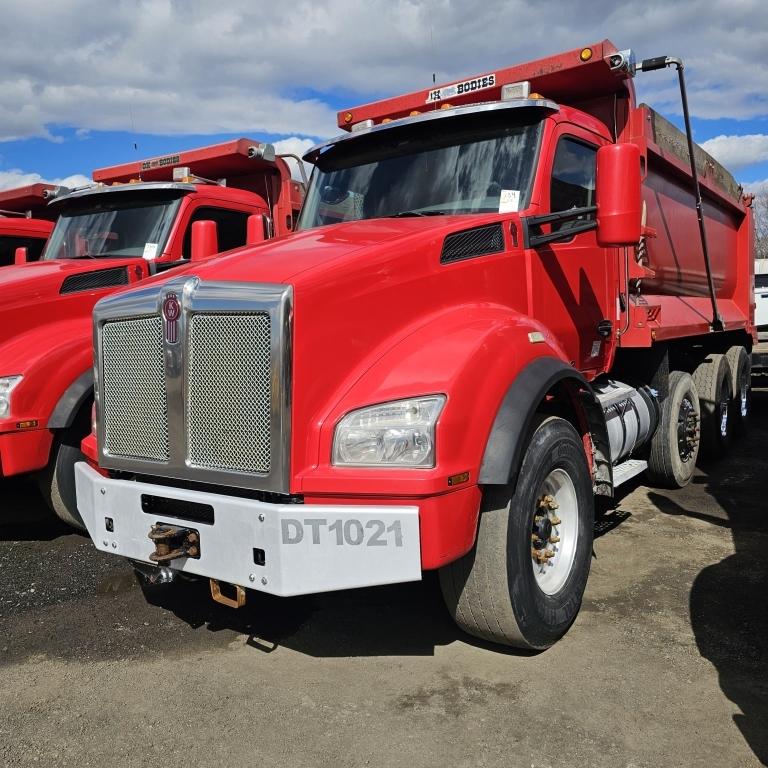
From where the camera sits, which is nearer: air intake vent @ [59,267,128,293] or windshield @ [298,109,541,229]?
windshield @ [298,109,541,229]

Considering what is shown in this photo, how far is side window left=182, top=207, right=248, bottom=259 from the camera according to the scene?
243 inches

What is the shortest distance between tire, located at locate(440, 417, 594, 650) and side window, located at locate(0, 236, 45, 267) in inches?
252

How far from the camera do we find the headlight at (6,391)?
14.9ft

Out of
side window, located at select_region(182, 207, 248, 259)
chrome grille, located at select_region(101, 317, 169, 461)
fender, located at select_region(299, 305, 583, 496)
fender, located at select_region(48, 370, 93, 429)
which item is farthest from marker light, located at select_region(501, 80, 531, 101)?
fender, located at select_region(48, 370, 93, 429)

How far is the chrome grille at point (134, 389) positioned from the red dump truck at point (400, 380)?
1cm

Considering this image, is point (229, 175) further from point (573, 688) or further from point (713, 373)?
point (573, 688)

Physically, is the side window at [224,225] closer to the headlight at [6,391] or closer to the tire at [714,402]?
the headlight at [6,391]

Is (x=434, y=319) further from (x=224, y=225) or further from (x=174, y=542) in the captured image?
(x=224, y=225)

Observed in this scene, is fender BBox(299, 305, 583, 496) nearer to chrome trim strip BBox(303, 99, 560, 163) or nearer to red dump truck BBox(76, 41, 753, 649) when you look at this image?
red dump truck BBox(76, 41, 753, 649)

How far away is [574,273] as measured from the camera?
4.42 m

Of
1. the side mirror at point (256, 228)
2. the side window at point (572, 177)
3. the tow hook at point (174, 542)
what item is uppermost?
the side window at point (572, 177)

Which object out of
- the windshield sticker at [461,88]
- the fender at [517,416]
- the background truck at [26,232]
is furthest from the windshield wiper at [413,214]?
the background truck at [26,232]

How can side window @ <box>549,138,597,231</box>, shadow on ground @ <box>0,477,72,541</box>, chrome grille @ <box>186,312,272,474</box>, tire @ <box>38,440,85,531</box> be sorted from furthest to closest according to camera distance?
shadow on ground @ <box>0,477,72,541</box> < tire @ <box>38,440,85,531</box> < side window @ <box>549,138,597,231</box> < chrome grille @ <box>186,312,272,474</box>

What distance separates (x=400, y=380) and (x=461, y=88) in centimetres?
291
